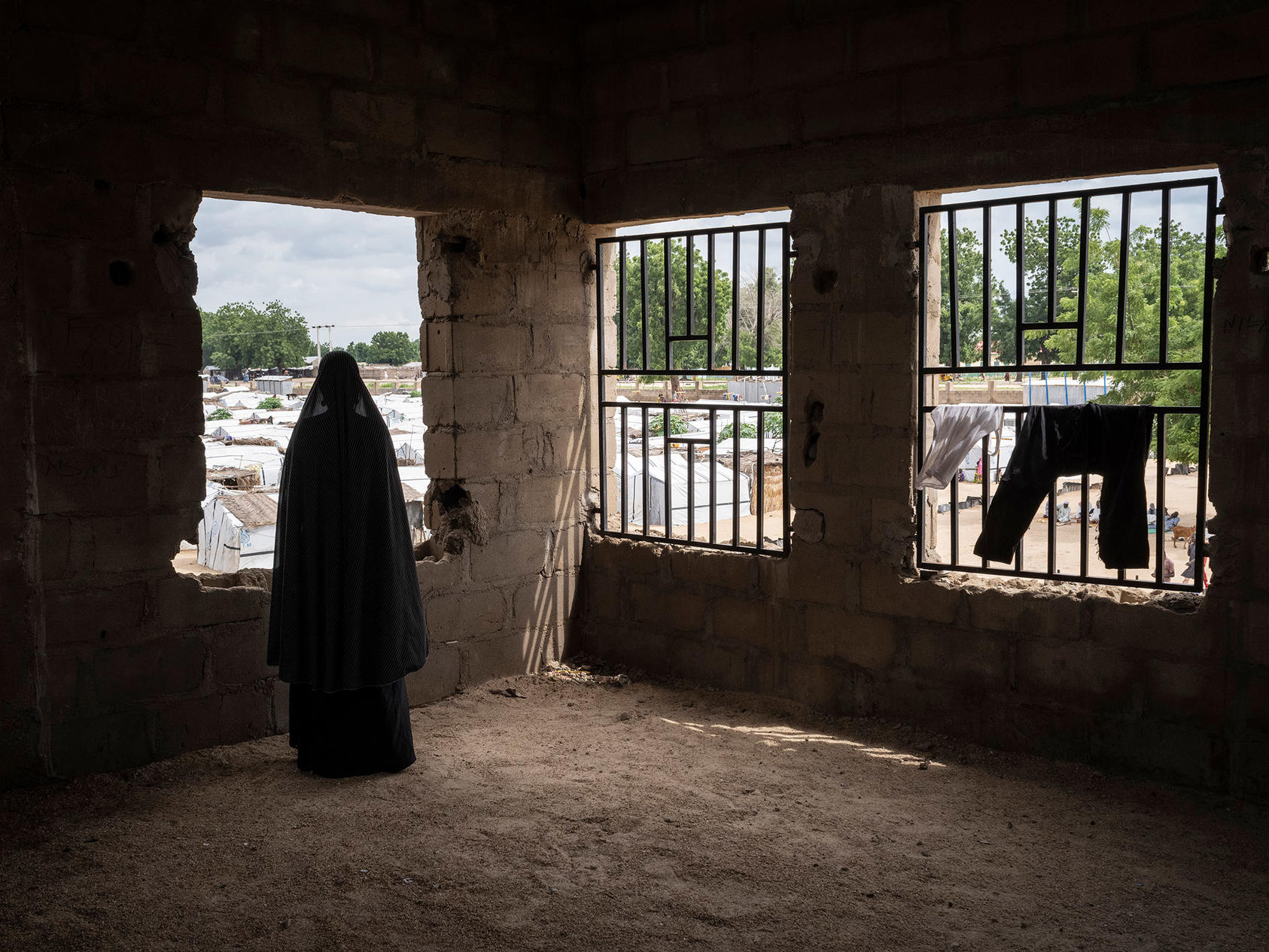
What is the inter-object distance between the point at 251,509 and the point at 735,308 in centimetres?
1109

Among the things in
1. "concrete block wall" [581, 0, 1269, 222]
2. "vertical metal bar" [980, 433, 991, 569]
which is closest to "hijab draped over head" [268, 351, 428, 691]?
"concrete block wall" [581, 0, 1269, 222]

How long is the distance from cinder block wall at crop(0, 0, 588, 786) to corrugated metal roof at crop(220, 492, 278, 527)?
31.9 feet

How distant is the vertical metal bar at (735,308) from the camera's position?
513cm

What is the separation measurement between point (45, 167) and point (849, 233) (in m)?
3.30

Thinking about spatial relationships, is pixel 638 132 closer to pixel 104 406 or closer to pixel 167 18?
pixel 167 18

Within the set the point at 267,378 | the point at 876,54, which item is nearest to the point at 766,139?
Result: the point at 876,54

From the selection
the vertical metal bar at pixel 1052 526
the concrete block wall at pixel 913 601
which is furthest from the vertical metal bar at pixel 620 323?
the vertical metal bar at pixel 1052 526

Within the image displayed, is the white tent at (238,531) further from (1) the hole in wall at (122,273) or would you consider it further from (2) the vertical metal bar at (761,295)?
(2) the vertical metal bar at (761,295)

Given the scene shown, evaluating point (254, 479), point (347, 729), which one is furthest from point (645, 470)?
point (254, 479)

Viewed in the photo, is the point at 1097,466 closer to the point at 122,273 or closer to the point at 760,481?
the point at 760,481

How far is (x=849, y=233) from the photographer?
4781 millimetres

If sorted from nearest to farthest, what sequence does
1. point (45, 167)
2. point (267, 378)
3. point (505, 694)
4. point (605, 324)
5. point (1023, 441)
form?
point (45, 167), point (1023, 441), point (505, 694), point (605, 324), point (267, 378)

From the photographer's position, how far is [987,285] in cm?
439

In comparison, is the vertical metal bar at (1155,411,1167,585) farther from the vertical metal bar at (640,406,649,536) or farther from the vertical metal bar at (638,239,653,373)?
the vertical metal bar at (638,239,653,373)
